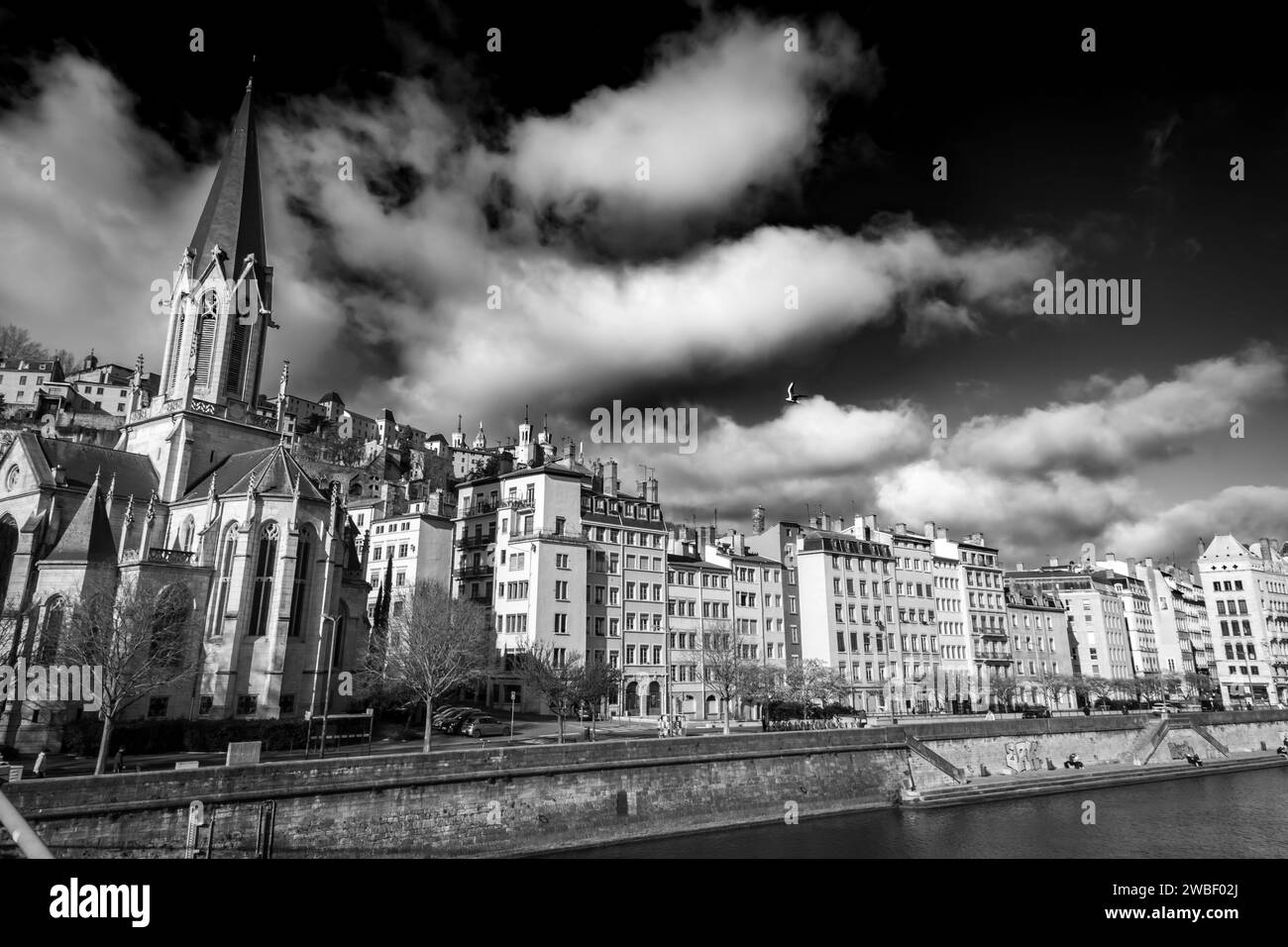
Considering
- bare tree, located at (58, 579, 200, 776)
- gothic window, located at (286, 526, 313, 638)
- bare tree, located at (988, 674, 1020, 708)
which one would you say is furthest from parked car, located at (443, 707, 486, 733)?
bare tree, located at (988, 674, 1020, 708)

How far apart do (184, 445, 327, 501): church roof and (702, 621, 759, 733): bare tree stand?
29619 mm

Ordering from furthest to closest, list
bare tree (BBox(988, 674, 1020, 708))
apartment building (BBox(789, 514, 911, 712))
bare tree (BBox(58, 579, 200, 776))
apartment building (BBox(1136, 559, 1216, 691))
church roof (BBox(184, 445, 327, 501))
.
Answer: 1. apartment building (BBox(1136, 559, 1216, 691))
2. bare tree (BBox(988, 674, 1020, 708))
3. apartment building (BBox(789, 514, 911, 712))
4. church roof (BBox(184, 445, 327, 501))
5. bare tree (BBox(58, 579, 200, 776))

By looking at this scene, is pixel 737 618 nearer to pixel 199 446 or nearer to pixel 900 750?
pixel 900 750

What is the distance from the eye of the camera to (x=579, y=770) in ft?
111

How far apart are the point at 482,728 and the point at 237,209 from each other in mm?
42231

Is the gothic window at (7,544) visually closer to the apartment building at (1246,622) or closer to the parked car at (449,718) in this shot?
the parked car at (449,718)

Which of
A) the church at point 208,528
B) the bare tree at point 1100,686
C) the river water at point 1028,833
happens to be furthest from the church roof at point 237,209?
the bare tree at point 1100,686

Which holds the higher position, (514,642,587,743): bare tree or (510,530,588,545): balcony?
(510,530,588,545): balcony

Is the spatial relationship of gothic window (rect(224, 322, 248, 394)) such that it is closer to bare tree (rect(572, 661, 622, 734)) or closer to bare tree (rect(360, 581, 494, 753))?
bare tree (rect(360, 581, 494, 753))

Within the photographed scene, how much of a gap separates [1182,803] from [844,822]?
23.1m

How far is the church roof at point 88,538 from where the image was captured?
42.7 metres

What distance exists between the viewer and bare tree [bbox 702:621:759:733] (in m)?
57.4
